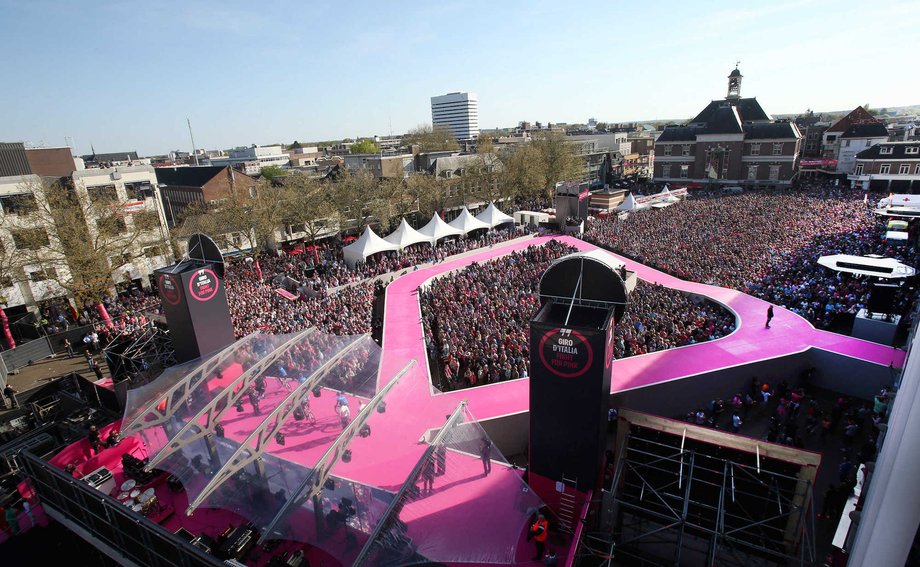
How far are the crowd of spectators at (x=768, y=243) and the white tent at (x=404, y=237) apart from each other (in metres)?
12.9

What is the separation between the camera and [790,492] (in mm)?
9344

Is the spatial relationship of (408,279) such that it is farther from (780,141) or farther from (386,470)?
(780,141)

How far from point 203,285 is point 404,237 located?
1727cm

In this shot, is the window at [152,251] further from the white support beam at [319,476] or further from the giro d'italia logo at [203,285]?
the white support beam at [319,476]

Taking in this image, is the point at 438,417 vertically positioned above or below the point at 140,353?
below

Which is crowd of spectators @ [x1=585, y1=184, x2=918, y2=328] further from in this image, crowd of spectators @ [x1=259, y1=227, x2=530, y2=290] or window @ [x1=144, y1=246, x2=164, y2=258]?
window @ [x1=144, y1=246, x2=164, y2=258]

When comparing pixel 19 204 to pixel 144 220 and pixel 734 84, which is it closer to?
pixel 144 220

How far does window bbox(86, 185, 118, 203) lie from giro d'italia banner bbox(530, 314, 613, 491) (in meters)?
29.5

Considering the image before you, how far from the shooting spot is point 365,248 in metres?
28.9

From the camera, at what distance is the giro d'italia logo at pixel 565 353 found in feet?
29.3

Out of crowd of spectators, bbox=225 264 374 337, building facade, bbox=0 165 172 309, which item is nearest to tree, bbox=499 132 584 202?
crowd of spectators, bbox=225 264 374 337

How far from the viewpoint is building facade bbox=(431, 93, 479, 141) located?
179250 millimetres

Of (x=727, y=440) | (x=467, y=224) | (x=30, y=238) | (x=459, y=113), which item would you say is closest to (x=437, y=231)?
(x=467, y=224)

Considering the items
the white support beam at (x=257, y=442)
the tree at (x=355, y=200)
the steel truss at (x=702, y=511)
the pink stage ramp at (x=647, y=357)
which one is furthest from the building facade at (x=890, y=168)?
the white support beam at (x=257, y=442)
